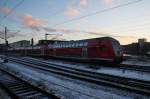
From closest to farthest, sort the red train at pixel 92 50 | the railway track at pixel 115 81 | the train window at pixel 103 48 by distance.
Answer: the railway track at pixel 115 81, the red train at pixel 92 50, the train window at pixel 103 48

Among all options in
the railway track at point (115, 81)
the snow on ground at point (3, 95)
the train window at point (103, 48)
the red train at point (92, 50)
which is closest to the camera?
the snow on ground at point (3, 95)

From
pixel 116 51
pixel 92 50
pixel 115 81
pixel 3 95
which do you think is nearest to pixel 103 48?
pixel 116 51

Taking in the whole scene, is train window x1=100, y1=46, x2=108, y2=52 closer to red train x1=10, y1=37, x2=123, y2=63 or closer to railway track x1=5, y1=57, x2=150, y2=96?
red train x1=10, y1=37, x2=123, y2=63

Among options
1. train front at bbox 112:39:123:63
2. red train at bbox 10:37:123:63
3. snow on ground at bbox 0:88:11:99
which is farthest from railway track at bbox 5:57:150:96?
train front at bbox 112:39:123:63

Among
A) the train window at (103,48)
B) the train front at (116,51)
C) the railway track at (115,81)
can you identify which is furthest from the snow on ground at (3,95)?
the train front at (116,51)

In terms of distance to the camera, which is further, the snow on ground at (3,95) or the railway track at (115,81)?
the railway track at (115,81)

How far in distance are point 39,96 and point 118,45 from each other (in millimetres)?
16001

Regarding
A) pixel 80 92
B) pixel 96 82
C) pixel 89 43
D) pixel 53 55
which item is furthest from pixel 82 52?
pixel 80 92

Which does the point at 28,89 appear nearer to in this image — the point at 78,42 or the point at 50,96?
the point at 50,96

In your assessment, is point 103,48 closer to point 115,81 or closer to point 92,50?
point 92,50

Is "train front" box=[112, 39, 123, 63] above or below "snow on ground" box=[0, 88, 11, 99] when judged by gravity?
above

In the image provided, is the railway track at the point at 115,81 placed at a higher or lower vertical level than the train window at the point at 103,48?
lower

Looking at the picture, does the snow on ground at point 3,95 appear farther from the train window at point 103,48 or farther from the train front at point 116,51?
the train front at point 116,51

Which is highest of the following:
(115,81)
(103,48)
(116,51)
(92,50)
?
(103,48)
